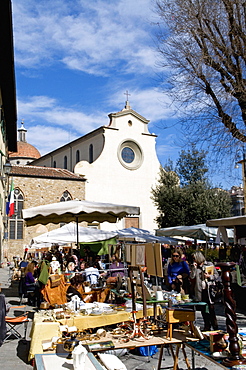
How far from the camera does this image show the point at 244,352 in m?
4.00

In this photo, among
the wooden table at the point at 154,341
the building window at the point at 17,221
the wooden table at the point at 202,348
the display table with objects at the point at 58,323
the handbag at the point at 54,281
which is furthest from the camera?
the building window at the point at 17,221

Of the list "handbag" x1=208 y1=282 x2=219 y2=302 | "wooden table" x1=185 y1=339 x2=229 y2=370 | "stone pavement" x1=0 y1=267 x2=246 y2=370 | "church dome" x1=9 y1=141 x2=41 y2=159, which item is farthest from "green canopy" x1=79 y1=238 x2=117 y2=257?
"church dome" x1=9 y1=141 x2=41 y2=159

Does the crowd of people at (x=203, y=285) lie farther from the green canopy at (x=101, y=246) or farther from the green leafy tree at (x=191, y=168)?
the green leafy tree at (x=191, y=168)

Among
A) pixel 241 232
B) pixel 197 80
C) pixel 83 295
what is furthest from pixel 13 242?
pixel 197 80

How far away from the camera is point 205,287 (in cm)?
724

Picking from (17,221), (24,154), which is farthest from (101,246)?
(24,154)

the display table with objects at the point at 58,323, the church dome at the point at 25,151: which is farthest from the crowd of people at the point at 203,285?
the church dome at the point at 25,151

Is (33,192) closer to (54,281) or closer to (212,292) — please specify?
(54,281)

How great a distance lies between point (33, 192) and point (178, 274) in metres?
24.0

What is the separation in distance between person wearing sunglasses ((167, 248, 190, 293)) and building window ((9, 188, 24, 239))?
23.4 m

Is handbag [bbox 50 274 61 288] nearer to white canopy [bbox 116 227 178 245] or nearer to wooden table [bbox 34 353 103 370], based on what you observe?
wooden table [bbox 34 353 103 370]

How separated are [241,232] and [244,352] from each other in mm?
10440

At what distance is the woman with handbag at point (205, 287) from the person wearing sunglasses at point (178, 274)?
131 cm

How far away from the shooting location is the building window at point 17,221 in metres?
30.8
